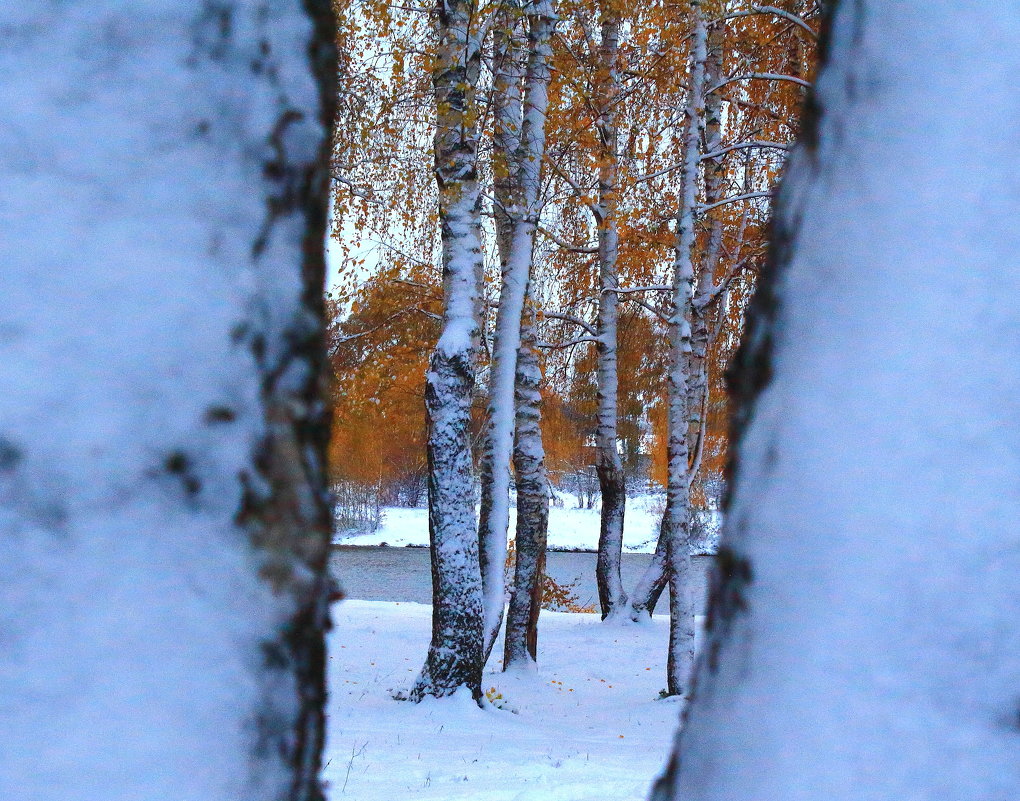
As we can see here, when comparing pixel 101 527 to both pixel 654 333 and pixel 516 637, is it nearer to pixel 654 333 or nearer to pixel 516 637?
pixel 516 637

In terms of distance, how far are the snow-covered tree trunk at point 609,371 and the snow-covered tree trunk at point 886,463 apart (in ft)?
28.3

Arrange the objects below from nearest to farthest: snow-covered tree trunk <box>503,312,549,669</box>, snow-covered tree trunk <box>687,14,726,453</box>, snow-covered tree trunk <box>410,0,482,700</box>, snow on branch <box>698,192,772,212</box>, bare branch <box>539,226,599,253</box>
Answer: snow on branch <box>698,192,772,212</box> → snow-covered tree trunk <box>410,0,482,700</box> → bare branch <box>539,226,599,253</box> → snow-covered tree trunk <box>503,312,549,669</box> → snow-covered tree trunk <box>687,14,726,453</box>

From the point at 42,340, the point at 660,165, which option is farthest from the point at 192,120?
the point at 660,165

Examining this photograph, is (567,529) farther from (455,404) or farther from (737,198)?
(737,198)

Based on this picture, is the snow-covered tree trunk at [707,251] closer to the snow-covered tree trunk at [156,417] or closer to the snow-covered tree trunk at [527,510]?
the snow-covered tree trunk at [527,510]

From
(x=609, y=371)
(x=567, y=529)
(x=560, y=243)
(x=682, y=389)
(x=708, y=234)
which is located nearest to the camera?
(x=682, y=389)

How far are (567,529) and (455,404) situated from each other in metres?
25.4

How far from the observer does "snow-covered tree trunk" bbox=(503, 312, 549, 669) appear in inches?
302

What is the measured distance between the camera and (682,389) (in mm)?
6945

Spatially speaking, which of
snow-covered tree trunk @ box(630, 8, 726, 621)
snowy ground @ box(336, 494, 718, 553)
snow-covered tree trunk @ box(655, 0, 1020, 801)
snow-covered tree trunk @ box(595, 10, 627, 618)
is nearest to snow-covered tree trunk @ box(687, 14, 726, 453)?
snow-covered tree trunk @ box(630, 8, 726, 621)

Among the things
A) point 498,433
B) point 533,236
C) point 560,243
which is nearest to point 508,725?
point 498,433

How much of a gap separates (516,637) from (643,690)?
1254 mm

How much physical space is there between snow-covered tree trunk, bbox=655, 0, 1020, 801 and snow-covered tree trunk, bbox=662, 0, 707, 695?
601 cm

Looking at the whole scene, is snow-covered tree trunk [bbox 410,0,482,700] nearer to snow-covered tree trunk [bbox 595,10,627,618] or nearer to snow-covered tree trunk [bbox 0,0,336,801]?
snow-covered tree trunk [bbox 595,10,627,618]
